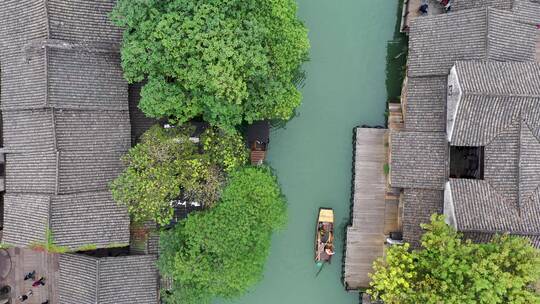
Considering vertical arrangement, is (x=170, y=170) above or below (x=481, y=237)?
above

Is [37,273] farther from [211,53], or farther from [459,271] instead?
[459,271]

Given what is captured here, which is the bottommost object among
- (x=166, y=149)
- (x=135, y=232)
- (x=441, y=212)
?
(x=135, y=232)

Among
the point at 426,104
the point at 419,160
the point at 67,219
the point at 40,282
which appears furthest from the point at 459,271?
the point at 40,282

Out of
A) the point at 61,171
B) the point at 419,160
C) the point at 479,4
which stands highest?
the point at 479,4

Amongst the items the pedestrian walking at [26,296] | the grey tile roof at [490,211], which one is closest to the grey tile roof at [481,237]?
the grey tile roof at [490,211]

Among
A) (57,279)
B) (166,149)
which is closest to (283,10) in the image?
(166,149)

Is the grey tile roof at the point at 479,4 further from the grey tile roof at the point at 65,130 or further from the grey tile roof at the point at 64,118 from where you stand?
the grey tile roof at the point at 65,130

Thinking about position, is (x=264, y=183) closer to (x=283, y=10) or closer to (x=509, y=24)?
(x=283, y=10)
